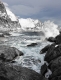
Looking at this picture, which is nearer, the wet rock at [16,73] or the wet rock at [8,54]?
the wet rock at [16,73]

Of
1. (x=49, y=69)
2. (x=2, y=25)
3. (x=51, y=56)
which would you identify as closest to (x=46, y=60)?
(x=51, y=56)

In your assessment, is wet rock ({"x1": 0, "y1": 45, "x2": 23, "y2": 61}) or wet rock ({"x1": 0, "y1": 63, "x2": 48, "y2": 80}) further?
wet rock ({"x1": 0, "y1": 45, "x2": 23, "y2": 61})

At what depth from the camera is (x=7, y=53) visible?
2156 cm

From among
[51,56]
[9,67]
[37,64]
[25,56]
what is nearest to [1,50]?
[25,56]

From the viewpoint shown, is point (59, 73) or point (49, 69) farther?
point (49, 69)

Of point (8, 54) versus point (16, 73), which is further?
point (8, 54)

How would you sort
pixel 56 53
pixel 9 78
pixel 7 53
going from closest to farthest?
pixel 9 78 → pixel 56 53 → pixel 7 53

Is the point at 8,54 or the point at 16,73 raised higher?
the point at 16,73

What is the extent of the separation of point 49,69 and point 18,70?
5.17 metres

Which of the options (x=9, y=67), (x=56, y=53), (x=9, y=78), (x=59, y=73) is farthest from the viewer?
(x=56, y=53)

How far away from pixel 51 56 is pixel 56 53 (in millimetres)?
833

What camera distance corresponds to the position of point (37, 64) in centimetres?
1970

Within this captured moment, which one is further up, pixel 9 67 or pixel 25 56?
pixel 9 67

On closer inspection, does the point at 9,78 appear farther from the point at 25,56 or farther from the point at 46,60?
the point at 25,56
